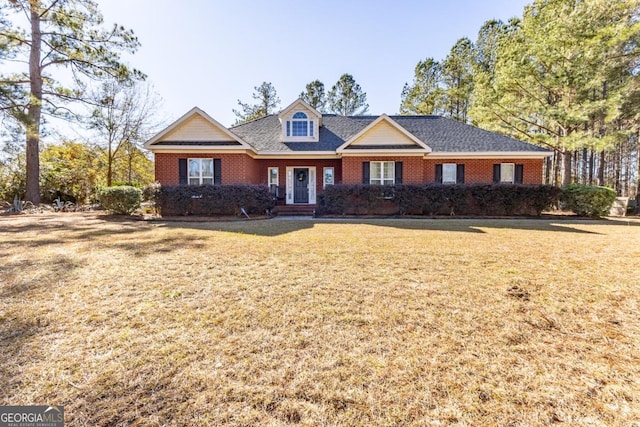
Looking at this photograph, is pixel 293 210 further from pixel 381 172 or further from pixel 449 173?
pixel 449 173

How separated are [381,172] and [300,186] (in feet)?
16.1

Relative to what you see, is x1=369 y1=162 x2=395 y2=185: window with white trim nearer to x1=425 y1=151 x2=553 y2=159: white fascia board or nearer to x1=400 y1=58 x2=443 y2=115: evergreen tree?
x1=425 y1=151 x2=553 y2=159: white fascia board

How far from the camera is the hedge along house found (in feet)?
47.6

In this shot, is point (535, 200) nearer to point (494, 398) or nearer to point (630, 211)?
point (630, 211)

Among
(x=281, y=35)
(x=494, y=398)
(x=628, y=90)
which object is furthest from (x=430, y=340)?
(x=628, y=90)

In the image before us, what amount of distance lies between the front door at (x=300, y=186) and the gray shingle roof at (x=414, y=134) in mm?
1578

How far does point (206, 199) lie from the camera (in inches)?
513

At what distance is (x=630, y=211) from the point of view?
1695 centimetres

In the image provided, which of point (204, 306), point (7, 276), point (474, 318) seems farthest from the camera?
point (7, 276)

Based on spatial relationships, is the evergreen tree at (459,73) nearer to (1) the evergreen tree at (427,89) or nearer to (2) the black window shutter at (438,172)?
(1) the evergreen tree at (427,89)

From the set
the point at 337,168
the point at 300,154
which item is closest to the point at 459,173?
the point at 337,168

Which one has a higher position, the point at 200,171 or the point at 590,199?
the point at 200,171

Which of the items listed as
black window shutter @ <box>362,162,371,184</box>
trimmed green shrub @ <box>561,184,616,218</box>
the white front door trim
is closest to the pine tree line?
trimmed green shrub @ <box>561,184,616,218</box>

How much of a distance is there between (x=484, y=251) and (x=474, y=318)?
354 centimetres
